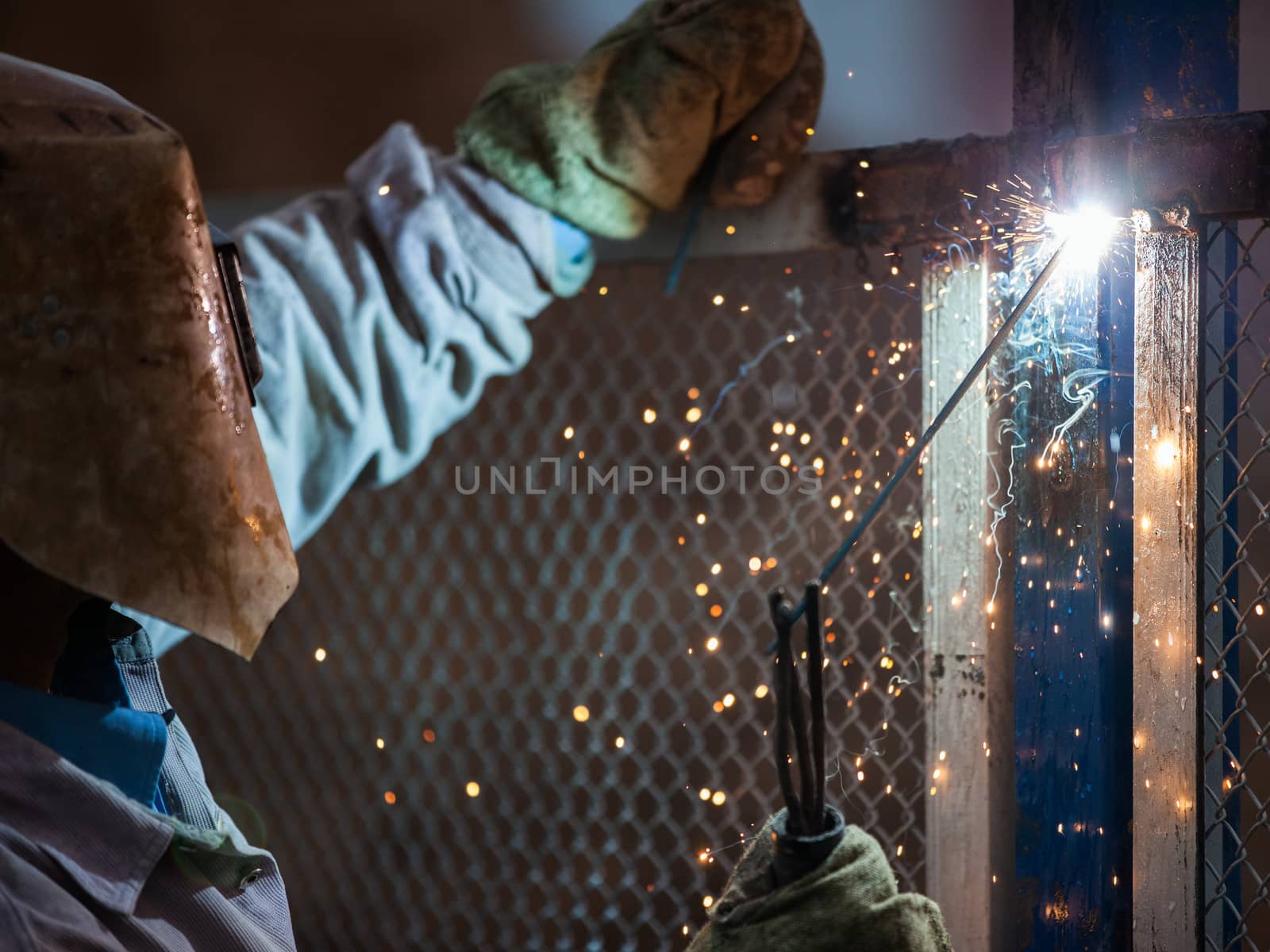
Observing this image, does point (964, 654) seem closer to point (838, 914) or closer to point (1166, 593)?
point (1166, 593)

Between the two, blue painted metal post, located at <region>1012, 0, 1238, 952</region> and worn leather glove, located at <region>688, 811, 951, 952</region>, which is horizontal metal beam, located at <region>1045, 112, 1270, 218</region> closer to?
blue painted metal post, located at <region>1012, 0, 1238, 952</region>

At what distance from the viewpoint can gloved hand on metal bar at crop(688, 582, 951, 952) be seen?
2.30 ft

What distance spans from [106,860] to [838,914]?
557 mm

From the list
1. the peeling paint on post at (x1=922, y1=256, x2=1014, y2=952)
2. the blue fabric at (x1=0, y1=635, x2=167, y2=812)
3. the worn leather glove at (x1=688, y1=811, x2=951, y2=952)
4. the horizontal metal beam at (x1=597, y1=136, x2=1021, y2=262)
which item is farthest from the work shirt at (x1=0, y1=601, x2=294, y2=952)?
the horizontal metal beam at (x1=597, y1=136, x2=1021, y2=262)

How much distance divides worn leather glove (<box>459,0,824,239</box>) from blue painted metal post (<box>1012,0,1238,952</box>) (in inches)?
14.6

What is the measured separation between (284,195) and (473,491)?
4.52 feet

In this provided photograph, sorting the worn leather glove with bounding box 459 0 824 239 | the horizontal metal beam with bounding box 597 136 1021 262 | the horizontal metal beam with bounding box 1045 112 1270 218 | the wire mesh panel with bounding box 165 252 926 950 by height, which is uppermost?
the worn leather glove with bounding box 459 0 824 239

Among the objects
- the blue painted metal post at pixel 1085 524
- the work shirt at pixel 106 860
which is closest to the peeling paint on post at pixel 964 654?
the blue painted metal post at pixel 1085 524

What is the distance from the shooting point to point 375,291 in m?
1.74

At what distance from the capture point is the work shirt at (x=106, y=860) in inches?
29.6

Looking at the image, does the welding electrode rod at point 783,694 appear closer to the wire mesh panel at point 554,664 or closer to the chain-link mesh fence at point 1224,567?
the chain-link mesh fence at point 1224,567

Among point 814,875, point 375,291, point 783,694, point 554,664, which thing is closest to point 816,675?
point 783,694

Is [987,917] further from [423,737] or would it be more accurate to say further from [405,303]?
[423,737]

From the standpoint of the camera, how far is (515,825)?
3066mm
